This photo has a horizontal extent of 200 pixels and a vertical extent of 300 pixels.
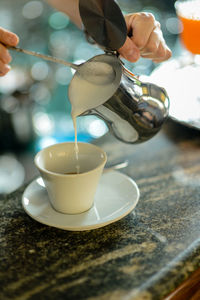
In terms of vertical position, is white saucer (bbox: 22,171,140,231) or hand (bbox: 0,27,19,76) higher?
hand (bbox: 0,27,19,76)

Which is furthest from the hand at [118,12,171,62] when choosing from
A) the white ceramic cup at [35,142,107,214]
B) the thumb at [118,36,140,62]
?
the white ceramic cup at [35,142,107,214]

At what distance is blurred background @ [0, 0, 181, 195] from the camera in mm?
2504

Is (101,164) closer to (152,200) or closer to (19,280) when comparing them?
(152,200)

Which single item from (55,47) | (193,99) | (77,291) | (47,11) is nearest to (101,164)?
(77,291)

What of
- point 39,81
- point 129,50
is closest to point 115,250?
point 129,50

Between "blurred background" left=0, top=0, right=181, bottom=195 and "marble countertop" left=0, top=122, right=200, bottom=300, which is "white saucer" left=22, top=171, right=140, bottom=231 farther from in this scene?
"blurred background" left=0, top=0, right=181, bottom=195

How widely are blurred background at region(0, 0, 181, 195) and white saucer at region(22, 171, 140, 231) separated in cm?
155

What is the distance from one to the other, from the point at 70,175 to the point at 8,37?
13.6 inches

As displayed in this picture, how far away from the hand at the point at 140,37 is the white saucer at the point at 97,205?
0.29 m

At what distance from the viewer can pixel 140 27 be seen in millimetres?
924

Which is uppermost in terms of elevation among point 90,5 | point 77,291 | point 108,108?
point 90,5

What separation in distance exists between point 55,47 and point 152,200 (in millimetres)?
1867

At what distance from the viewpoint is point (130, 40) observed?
90 cm

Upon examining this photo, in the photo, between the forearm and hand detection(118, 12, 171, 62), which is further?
the forearm
